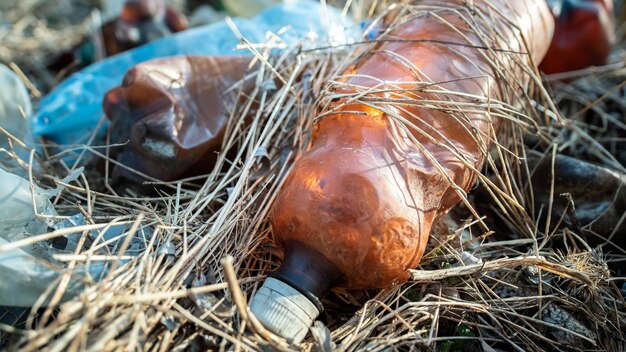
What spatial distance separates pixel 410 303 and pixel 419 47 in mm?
723

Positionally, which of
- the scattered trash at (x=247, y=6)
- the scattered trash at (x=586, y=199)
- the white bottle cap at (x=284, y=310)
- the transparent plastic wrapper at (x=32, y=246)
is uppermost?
the scattered trash at (x=247, y=6)

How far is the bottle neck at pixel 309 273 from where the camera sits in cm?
115

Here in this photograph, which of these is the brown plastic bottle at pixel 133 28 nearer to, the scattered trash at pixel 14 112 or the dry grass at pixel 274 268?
the scattered trash at pixel 14 112

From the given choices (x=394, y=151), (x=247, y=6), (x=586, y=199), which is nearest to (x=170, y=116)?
(x=394, y=151)

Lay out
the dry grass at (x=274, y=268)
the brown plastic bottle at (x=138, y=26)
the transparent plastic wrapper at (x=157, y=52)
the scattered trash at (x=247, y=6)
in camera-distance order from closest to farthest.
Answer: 1. the dry grass at (x=274, y=268)
2. the transparent plastic wrapper at (x=157, y=52)
3. the brown plastic bottle at (x=138, y=26)
4. the scattered trash at (x=247, y=6)

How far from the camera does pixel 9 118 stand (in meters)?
1.74

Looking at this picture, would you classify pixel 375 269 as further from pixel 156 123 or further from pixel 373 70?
pixel 156 123

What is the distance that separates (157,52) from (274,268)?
1.17 m

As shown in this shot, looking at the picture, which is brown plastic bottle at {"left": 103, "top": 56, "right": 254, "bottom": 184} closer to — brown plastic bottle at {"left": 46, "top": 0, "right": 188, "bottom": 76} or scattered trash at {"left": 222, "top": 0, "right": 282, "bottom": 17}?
brown plastic bottle at {"left": 46, "top": 0, "right": 188, "bottom": 76}

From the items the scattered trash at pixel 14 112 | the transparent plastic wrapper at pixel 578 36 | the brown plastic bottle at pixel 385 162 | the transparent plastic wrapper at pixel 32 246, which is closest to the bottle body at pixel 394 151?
the brown plastic bottle at pixel 385 162

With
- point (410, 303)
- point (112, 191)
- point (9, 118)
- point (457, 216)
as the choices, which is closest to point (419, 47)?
point (457, 216)

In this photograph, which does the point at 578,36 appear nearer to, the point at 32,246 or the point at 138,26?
the point at 138,26

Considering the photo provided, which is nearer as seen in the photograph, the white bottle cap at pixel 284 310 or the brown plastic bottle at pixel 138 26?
the white bottle cap at pixel 284 310

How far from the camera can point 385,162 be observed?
4.02 ft
